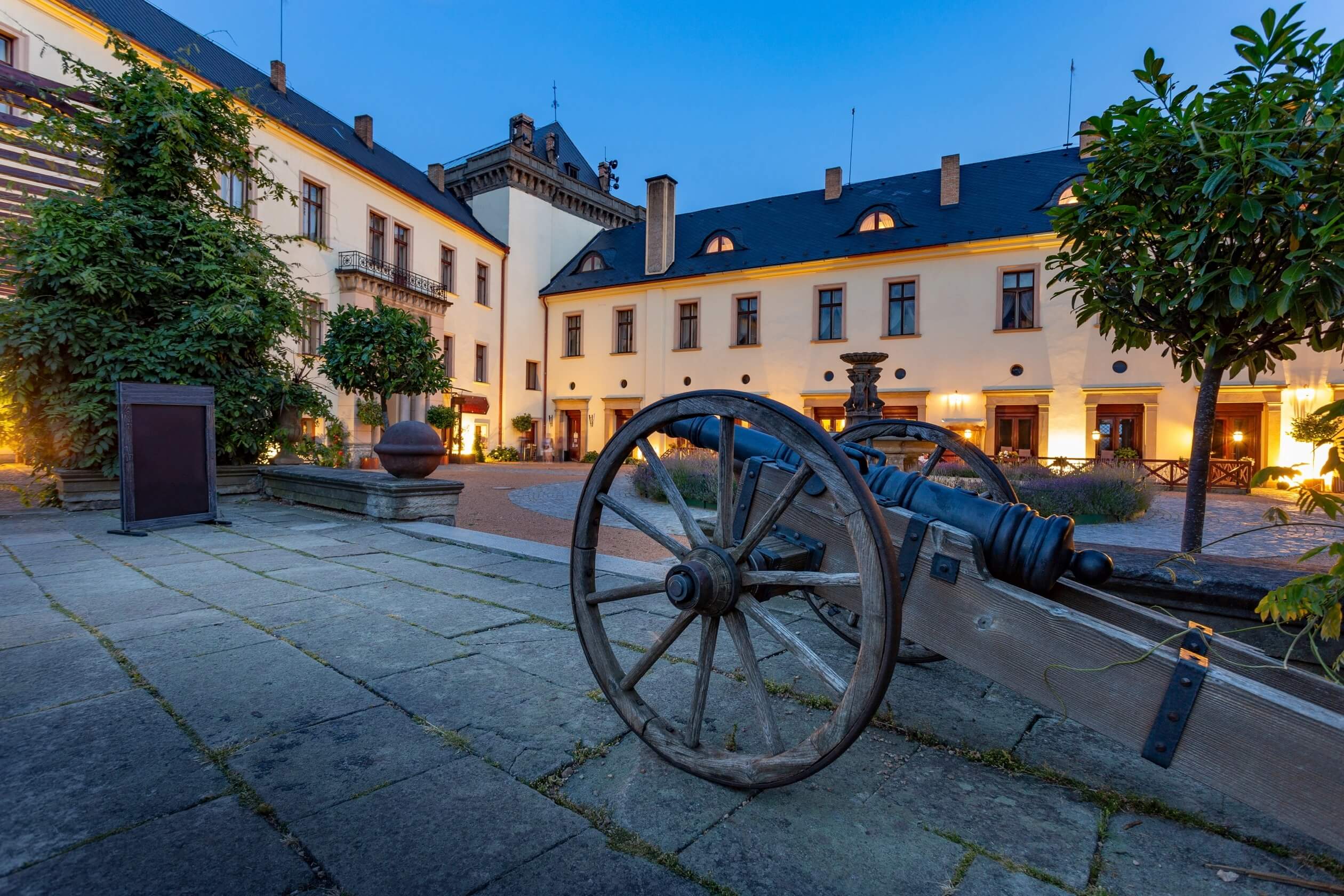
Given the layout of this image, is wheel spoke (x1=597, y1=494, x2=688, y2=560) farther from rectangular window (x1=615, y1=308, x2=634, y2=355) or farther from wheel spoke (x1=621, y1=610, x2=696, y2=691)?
rectangular window (x1=615, y1=308, x2=634, y2=355)

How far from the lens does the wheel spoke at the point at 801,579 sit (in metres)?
1.55

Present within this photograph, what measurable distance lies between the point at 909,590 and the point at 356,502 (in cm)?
676

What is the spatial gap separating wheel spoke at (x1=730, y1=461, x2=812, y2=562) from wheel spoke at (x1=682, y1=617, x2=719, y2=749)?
0.21 m

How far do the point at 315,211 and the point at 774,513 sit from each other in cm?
2185

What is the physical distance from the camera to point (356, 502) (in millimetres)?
7051

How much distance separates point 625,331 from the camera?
1009 inches

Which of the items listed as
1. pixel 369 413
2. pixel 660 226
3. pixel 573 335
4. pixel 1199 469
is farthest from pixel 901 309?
pixel 1199 469

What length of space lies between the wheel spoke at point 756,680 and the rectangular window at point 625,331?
2394cm

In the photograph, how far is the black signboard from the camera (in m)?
5.88

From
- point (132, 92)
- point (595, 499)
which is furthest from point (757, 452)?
point (132, 92)

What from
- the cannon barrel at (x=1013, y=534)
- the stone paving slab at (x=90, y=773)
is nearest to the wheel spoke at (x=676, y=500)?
the cannon barrel at (x=1013, y=534)

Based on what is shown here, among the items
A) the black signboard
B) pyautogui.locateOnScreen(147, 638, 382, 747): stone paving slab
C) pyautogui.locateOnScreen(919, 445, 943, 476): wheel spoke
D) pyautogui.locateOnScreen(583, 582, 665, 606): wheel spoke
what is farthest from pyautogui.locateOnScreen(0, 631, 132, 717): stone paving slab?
the black signboard

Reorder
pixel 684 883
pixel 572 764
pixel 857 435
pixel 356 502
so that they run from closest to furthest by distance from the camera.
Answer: pixel 684 883
pixel 572 764
pixel 857 435
pixel 356 502

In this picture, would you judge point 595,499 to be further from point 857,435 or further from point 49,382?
point 49,382
